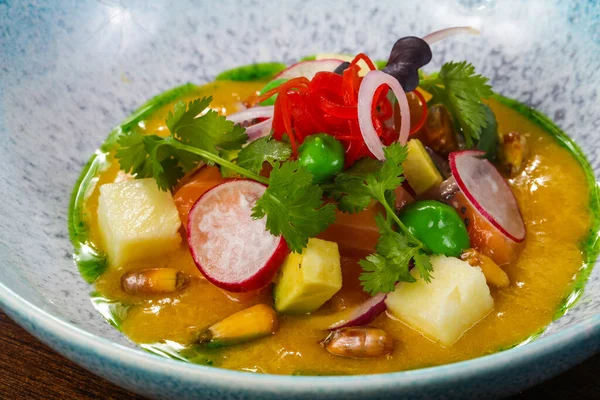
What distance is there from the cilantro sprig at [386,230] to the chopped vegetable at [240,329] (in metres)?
0.36

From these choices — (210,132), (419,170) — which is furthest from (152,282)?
(419,170)

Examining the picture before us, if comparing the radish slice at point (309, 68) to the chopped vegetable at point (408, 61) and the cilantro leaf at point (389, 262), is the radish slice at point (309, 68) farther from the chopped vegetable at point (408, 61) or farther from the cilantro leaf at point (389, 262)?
the cilantro leaf at point (389, 262)

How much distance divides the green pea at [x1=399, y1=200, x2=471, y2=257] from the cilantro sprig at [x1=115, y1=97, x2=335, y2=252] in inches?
13.3

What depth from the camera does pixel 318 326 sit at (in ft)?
7.49

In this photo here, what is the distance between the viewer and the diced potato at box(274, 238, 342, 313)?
217cm

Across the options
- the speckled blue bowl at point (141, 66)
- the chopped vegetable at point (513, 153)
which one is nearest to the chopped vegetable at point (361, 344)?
the speckled blue bowl at point (141, 66)

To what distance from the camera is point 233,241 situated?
237 cm

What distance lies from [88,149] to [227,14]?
1.12 m

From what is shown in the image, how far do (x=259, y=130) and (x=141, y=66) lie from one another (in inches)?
46.5

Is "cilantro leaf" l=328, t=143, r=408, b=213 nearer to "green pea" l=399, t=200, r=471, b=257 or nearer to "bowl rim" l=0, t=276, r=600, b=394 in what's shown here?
"green pea" l=399, t=200, r=471, b=257

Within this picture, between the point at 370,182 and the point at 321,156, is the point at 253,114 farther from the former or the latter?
the point at 370,182

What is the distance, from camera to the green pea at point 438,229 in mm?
2328

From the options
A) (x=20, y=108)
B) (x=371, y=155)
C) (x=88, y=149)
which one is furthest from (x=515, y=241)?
(x=20, y=108)

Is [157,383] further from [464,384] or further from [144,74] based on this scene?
[144,74]
